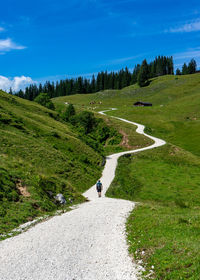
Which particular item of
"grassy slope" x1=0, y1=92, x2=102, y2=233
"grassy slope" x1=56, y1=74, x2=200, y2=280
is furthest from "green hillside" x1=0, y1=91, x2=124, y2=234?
"grassy slope" x1=56, y1=74, x2=200, y2=280

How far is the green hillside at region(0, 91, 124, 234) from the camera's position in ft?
71.5

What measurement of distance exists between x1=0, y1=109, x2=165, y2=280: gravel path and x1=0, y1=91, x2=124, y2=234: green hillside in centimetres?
310

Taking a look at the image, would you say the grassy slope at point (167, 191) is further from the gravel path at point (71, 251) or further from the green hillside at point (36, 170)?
the green hillside at point (36, 170)

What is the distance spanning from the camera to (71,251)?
13688mm

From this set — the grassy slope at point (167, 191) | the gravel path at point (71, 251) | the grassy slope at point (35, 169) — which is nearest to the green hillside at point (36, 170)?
the grassy slope at point (35, 169)

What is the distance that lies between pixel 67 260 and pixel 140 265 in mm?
3905

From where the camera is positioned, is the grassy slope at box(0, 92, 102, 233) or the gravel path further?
the grassy slope at box(0, 92, 102, 233)

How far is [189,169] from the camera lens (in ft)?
167

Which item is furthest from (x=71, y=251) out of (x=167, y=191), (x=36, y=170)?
(x=167, y=191)

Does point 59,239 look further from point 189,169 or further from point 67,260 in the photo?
point 189,169

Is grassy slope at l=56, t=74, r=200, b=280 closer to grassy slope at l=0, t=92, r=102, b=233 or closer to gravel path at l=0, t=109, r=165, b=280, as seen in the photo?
gravel path at l=0, t=109, r=165, b=280

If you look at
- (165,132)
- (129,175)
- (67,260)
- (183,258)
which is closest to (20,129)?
(129,175)

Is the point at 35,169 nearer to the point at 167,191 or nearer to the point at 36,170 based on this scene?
the point at 36,170

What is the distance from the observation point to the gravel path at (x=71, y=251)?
11289 millimetres
